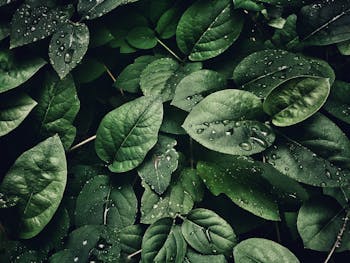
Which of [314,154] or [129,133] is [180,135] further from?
[314,154]

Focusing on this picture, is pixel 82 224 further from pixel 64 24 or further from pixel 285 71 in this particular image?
pixel 285 71

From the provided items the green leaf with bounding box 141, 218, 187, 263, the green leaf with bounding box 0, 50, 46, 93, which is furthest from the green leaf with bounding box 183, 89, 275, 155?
the green leaf with bounding box 0, 50, 46, 93

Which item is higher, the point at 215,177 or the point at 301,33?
the point at 301,33

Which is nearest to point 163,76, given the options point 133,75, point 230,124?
point 133,75

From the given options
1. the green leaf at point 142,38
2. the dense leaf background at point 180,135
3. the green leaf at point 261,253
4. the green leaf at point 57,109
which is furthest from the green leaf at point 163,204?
the green leaf at point 142,38

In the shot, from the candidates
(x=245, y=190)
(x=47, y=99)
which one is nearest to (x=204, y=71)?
(x=245, y=190)

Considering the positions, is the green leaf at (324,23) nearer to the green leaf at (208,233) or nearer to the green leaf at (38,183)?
the green leaf at (208,233)
